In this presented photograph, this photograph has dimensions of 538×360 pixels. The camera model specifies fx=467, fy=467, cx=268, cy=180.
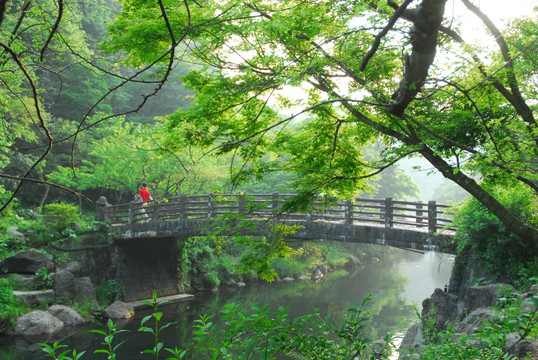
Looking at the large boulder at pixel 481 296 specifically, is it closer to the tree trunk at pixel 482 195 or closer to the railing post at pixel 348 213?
the tree trunk at pixel 482 195

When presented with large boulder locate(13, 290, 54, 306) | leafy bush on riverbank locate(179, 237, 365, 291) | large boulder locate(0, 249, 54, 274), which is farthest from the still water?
large boulder locate(0, 249, 54, 274)

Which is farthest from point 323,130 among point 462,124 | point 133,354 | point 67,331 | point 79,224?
point 79,224

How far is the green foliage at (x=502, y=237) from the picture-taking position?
8719 millimetres

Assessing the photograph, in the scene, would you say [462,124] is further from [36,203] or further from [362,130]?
[36,203]

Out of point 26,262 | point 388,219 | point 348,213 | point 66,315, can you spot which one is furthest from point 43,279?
point 388,219

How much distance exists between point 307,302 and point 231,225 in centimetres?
503

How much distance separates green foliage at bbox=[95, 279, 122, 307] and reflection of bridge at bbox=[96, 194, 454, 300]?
16.5 inches

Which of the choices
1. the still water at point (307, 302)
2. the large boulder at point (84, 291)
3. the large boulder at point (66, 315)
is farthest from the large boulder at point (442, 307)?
the large boulder at point (84, 291)

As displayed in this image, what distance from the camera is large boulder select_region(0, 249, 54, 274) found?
47.0ft

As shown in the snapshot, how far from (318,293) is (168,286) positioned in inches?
249

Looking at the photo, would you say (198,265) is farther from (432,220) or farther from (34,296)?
(432,220)

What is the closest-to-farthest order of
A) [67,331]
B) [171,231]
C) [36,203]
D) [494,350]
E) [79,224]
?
1. [494,350]
2. [67,331]
3. [171,231]
4. [79,224]
5. [36,203]

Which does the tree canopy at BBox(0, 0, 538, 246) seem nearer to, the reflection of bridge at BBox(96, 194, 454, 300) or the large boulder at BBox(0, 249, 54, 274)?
the reflection of bridge at BBox(96, 194, 454, 300)

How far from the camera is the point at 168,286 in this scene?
19.4m
